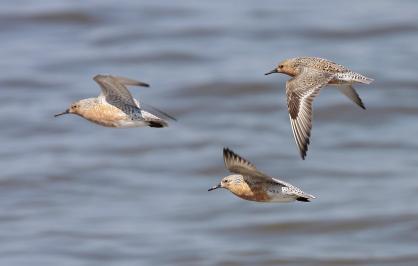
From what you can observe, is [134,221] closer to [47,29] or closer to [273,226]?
[273,226]

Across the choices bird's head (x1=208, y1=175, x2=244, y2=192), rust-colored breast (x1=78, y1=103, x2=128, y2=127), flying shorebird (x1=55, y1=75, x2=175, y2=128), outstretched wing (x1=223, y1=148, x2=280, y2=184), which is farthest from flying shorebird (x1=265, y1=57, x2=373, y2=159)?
rust-colored breast (x1=78, y1=103, x2=128, y2=127)

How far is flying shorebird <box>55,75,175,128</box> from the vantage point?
777cm

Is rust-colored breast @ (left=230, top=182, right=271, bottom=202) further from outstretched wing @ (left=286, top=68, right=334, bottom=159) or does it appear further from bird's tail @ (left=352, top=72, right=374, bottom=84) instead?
bird's tail @ (left=352, top=72, right=374, bottom=84)

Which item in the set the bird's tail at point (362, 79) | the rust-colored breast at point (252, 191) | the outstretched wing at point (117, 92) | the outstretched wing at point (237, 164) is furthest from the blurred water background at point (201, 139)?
the outstretched wing at point (237, 164)

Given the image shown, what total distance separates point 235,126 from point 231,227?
348cm

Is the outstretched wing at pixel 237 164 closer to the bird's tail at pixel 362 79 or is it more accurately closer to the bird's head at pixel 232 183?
the bird's head at pixel 232 183

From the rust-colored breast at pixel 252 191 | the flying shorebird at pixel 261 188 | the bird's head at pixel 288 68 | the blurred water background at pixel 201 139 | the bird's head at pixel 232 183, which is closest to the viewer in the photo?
the flying shorebird at pixel 261 188

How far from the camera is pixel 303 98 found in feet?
25.4

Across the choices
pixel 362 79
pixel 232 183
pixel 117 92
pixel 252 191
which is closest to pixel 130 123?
pixel 117 92

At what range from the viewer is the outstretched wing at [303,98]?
7.66 m

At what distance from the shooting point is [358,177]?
16312 millimetres

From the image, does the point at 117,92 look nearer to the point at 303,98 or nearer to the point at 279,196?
the point at 303,98

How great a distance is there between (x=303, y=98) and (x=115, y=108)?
119cm

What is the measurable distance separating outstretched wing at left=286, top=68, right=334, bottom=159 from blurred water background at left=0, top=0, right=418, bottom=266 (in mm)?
6039
